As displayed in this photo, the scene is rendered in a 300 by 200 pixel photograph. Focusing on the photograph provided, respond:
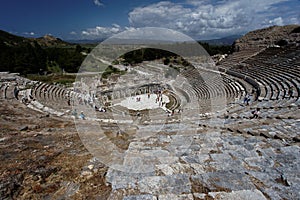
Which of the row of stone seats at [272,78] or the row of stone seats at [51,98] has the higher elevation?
the row of stone seats at [272,78]

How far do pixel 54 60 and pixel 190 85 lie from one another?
43.8m

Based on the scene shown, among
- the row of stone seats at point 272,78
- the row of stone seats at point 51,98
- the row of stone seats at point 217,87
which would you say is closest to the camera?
the row of stone seats at point 51,98

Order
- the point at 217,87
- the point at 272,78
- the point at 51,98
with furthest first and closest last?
the point at 217,87
the point at 272,78
the point at 51,98

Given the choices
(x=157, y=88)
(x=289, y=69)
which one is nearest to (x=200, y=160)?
(x=289, y=69)

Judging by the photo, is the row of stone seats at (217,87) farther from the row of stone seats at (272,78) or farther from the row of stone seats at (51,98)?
the row of stone seats at (51,98)

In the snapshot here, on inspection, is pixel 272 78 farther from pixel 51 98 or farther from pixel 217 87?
pixel 51 98

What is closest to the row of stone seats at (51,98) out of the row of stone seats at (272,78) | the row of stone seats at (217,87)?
the row of stone seats at (217,87)

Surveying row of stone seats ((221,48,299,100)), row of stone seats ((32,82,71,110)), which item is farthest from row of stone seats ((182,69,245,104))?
row of stone seats ((32,82,71,110))

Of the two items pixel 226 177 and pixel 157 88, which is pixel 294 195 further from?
pixel 157 88

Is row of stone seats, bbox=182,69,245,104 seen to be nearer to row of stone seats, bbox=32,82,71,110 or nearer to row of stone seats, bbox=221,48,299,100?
row of stone seats, bbox=221,48,299,100

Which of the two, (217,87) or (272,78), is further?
(217,87)

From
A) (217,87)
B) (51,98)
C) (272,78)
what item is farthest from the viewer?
(217,87)

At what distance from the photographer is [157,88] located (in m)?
29.8

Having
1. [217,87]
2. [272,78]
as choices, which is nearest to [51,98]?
[217,87]
